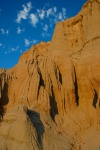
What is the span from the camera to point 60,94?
2634 centimetres

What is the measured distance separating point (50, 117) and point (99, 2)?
14.1 metres

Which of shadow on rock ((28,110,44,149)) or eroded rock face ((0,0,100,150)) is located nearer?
eroded rock face ((0,0,100,150))

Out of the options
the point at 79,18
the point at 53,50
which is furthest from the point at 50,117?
the point at 79,18

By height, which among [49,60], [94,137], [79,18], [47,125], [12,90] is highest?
[79,18]

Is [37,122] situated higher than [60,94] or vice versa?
[60,94]

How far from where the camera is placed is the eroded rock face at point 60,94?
20.9 meters

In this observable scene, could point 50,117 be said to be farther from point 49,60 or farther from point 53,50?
point 53,50

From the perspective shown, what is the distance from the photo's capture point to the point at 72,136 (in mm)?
23109

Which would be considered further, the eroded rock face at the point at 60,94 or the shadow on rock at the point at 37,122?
the shadow on rock at the point at 37,122

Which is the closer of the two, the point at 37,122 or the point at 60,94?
the point at 37,122

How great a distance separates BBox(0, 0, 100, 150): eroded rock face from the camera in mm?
20875

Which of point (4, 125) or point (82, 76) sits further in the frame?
point (82, 76)

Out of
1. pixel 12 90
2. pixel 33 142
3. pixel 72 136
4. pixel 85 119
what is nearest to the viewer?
pixel 33 142

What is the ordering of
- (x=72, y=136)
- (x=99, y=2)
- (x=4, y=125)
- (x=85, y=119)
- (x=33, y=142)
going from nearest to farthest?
(x=33, y=142)
(x=4, y=125)
(x=72, y=136)
(x=85, y=119)
(x=99, y=2)
